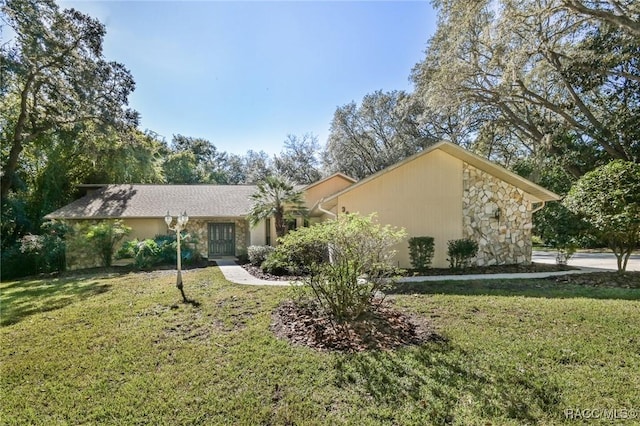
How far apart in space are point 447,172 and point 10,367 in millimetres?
12671

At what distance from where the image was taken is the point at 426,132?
92.6ft

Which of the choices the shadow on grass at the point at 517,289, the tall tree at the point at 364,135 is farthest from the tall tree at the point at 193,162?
the shadow on grass at the point at 517,289

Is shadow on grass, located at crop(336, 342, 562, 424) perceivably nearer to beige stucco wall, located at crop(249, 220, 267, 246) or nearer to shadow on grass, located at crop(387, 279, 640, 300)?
shadow on grass, located at crop(387, 279, 640, 300)

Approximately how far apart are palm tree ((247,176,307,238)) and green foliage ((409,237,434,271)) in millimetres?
4971

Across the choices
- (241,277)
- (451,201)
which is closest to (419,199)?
(451,201)

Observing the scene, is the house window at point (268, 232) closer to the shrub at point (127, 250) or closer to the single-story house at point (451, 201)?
the single-story house at point (451, 201)

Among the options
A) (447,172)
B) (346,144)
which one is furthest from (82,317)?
(346,144)

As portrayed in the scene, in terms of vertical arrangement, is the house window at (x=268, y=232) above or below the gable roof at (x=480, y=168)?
below

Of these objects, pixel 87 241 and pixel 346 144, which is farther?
pixel 346 144

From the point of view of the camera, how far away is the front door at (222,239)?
683 inches

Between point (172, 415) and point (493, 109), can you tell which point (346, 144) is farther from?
point (172, 415)

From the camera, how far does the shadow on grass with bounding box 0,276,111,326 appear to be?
761 cm

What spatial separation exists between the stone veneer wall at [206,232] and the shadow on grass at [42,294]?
5.65m

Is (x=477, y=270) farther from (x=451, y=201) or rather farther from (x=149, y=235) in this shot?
(x=149, y=235)
